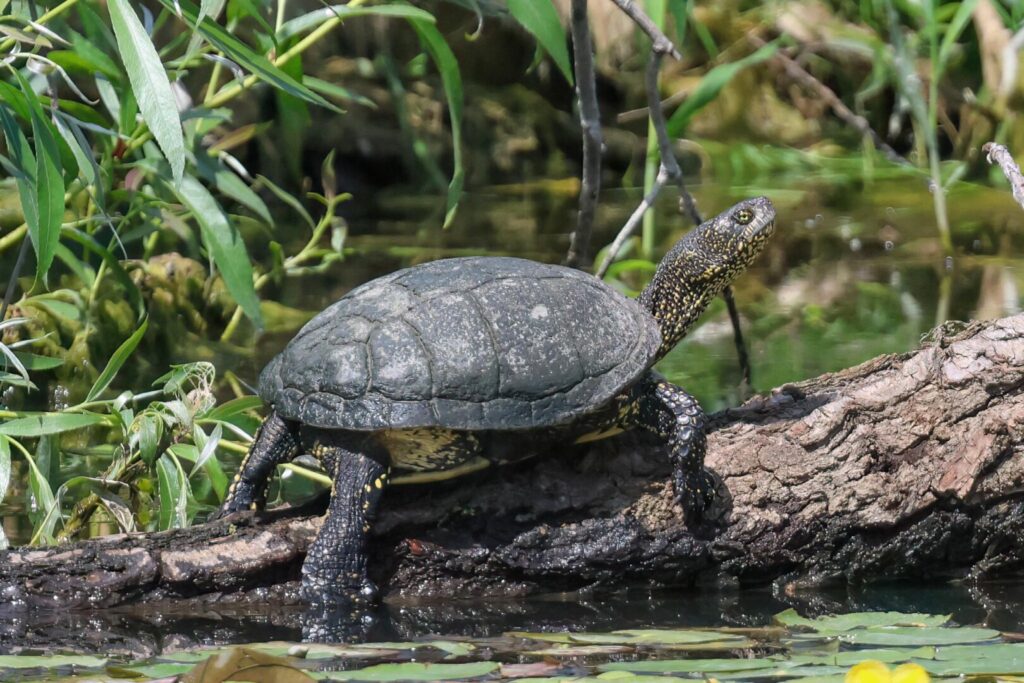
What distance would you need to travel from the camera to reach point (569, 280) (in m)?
3.48

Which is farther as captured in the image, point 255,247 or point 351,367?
point 255,247

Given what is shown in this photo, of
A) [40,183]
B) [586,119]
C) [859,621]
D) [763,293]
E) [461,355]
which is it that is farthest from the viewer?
[763,293]

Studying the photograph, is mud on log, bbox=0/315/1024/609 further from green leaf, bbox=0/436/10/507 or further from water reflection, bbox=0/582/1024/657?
green leaf, bbox=0/436/10/507

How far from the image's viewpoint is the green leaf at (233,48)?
10.2 feet

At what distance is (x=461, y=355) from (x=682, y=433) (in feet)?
1.89

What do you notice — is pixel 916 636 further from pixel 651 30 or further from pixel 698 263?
pixel 651 30

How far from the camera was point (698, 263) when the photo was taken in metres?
3.85

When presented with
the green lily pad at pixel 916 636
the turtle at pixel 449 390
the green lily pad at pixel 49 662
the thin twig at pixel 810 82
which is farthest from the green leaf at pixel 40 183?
the thin twig at pixel 810 82

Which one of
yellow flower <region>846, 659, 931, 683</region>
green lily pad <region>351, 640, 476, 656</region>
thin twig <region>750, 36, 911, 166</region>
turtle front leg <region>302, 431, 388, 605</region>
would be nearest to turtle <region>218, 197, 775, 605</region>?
turtle front leg <region>302, 431, 388, 605</region>

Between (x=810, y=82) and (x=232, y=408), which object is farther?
(x=810, y=82)

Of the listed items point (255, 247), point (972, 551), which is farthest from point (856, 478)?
point (255, 247)

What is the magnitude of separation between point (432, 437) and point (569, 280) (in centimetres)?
57

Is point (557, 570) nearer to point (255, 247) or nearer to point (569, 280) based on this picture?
point (569, 280)

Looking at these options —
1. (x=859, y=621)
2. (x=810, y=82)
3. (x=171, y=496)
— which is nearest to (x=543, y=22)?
(x=171, y=496)
